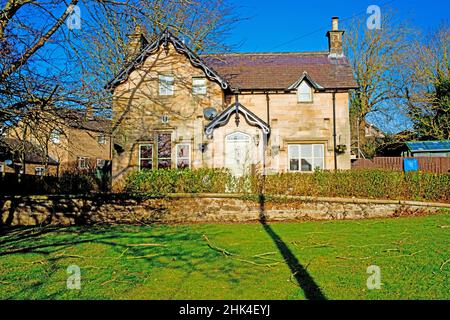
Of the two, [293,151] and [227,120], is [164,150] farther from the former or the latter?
[293,151]

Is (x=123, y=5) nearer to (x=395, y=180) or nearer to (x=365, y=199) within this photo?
(x=365, y=199)

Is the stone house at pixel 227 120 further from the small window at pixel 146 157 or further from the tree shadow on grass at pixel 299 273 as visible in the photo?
the tree shadow on grass at pixel 299 273

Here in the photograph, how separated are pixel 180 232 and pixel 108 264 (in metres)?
4.17

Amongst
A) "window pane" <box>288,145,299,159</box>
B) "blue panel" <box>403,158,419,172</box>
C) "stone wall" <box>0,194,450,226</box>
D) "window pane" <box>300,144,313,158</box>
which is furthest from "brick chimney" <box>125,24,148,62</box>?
"blue panel" <box>403,158,419,172</box>

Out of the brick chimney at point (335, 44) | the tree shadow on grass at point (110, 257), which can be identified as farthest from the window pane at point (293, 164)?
the tree shadow on grass at point (110, 257)

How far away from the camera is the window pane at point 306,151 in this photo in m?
21.2

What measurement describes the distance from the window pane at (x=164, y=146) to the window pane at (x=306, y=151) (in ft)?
25.5

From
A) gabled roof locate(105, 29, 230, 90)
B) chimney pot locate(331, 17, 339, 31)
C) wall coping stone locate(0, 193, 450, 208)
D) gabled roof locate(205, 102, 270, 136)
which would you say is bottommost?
wall coping stone locate(0, 193, 450, 208)

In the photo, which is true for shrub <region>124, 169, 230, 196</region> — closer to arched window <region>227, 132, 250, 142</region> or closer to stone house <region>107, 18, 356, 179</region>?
stone house <region>107, 18, 356, 179</region>

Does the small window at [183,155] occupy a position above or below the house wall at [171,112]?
below

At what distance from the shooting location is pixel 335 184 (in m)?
14.3

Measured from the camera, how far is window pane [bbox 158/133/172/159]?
20594 millimetres

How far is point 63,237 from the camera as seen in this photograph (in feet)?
34.5

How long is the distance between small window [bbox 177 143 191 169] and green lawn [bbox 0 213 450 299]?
9247 millimetres
